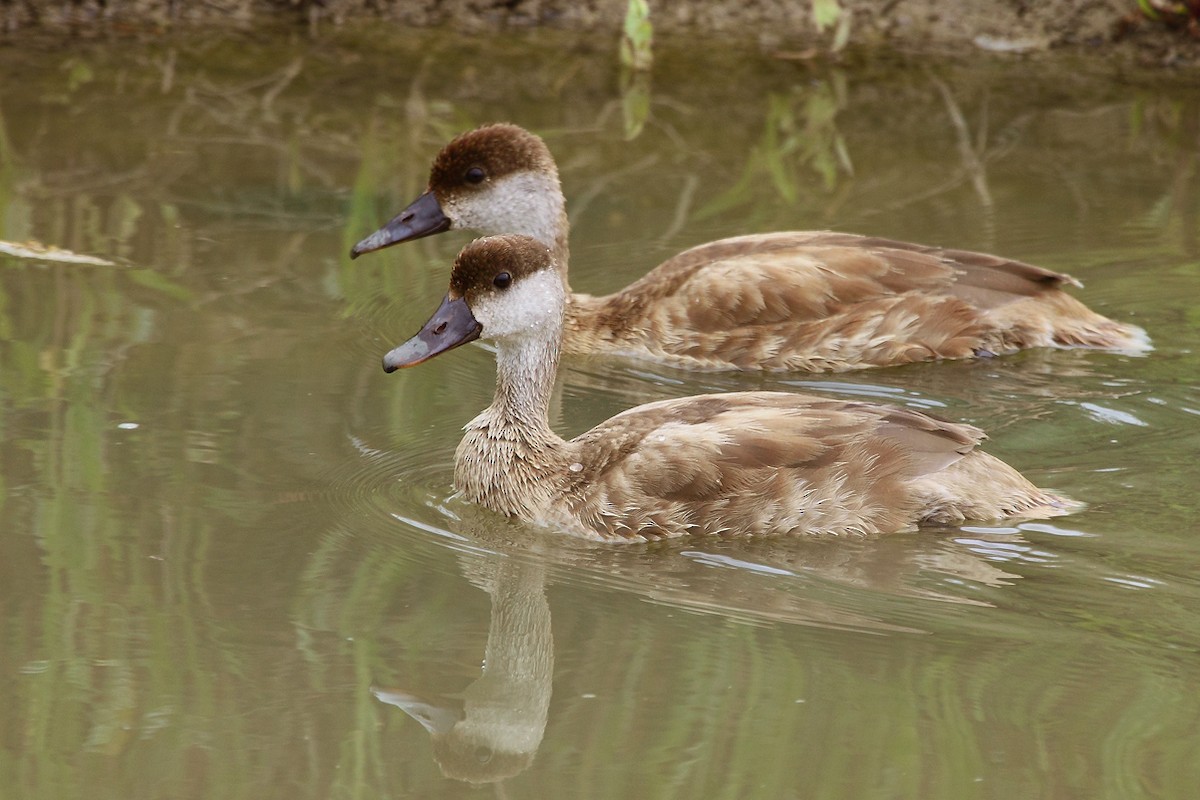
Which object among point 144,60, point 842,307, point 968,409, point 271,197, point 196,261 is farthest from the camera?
point 144,60

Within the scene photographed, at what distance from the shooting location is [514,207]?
906 cm

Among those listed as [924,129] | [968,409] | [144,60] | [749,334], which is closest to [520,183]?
[749,334]

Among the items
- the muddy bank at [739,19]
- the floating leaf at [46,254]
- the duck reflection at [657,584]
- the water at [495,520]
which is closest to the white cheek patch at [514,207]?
the water at [495,520]

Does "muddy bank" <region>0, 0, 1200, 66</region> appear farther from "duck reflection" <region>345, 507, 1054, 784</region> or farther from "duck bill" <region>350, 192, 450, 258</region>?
"duck reflection" <region>345, 507, 1054, 784</region>

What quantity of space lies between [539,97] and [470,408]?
190 inches

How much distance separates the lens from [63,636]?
5.64 metres

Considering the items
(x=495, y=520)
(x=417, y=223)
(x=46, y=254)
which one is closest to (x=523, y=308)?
(x=495, y=520)

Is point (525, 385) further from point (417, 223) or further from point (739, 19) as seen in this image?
point (739, 19)

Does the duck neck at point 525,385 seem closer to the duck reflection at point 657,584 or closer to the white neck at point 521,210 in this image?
the duck reflection at point 657,584

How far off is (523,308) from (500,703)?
6.83ft

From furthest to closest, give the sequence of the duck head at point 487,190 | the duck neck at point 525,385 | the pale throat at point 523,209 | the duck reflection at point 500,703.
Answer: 1. the pale throat at point 523,209
2. the duck head at point 487,190
3. the duck neck at point 525,385
4. the duck reflection at point 500,703

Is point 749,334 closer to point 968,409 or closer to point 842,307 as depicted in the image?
A: point 842,307

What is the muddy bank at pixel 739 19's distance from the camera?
13211 millimetres

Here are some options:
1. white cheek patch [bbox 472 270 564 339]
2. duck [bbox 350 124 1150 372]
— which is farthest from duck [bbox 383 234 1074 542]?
duck [bbox 350 124 1150 372]
